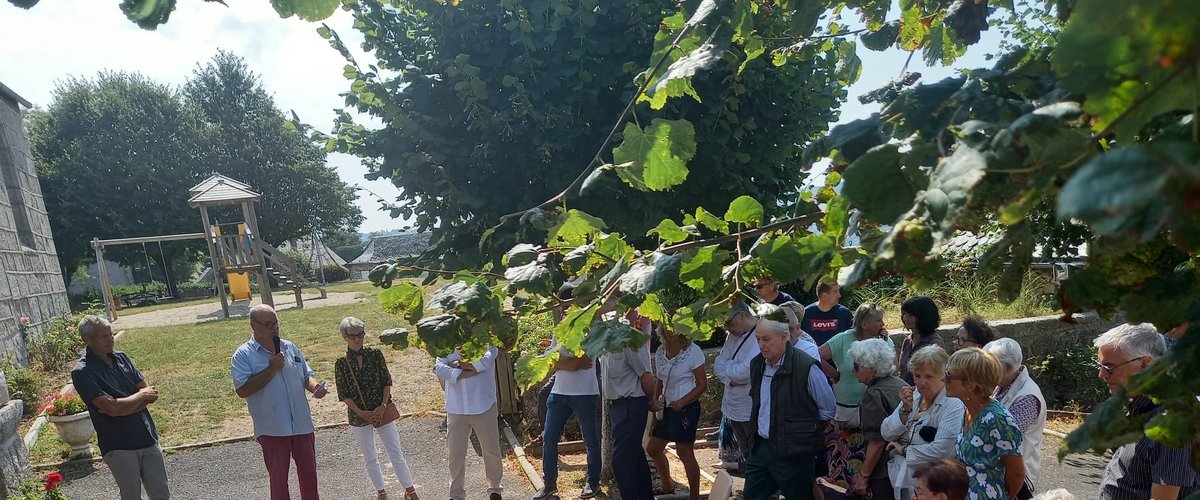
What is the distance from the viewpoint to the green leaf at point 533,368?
5.70 feet

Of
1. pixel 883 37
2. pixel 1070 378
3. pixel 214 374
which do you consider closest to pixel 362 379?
pixel 883 37

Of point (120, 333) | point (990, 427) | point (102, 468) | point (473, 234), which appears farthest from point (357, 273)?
point (990, 427)

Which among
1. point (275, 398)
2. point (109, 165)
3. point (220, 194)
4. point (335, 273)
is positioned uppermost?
point (109, 165)

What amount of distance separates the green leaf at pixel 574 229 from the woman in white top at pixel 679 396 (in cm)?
319

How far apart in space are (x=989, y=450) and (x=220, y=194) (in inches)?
692

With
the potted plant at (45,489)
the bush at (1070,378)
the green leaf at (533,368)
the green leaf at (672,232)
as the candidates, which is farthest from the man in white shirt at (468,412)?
the bush at (1070,378)

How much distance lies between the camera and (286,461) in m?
5.11

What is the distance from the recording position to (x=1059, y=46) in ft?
2.24

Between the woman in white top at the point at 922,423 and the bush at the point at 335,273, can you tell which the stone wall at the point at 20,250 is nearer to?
the woman in white top at the point at 922,423

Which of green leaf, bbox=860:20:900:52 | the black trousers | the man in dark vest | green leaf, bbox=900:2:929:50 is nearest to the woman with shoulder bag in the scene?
the black trousers

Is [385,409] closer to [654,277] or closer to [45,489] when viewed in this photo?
[45,489]

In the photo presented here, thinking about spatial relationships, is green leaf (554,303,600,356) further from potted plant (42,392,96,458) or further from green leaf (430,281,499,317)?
potted plant (42,392,96,458)

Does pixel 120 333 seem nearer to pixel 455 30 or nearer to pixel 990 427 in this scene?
pixel 455 30

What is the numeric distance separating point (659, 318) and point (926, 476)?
1.90 metres
